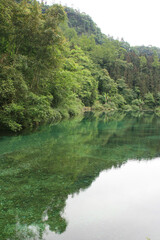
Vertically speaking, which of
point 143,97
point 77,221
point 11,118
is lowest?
point 77,221

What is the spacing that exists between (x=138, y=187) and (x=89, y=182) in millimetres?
1607

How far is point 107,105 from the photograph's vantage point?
63812mm

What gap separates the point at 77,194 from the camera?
6160 millimetres

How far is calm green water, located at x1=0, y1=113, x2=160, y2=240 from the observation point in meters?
4.50

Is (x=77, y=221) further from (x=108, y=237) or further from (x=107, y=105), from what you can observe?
(x=107, y=105)

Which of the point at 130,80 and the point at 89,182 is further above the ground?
the point at 130,80

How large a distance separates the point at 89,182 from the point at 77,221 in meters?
2.23

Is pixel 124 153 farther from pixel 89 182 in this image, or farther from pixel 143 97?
pixel 143 97

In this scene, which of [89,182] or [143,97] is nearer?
[89,182]

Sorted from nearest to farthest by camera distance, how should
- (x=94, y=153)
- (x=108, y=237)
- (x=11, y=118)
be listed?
(x=108, y=237) → (x=94, y=153) → (x=11, y=118)

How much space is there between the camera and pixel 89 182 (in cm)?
705

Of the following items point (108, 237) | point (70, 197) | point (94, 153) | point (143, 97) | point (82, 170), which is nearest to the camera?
point (108, 237)

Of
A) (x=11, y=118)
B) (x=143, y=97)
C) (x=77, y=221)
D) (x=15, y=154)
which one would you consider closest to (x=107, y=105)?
(x=143, y=97)

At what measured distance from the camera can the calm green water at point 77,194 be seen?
14.8ft
